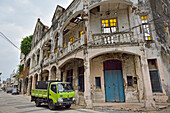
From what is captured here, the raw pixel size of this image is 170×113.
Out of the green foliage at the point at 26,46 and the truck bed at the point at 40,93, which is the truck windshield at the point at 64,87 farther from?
the green foliage at the point at 26,46

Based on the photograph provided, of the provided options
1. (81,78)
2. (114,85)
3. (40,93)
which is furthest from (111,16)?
(40,93)

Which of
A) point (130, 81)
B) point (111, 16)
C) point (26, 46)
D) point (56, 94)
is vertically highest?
point (26, 46)

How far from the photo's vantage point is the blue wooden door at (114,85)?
9961 mm

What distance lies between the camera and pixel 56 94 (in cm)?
791

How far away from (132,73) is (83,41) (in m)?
5.29

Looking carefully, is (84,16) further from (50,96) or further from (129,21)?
(50,96)

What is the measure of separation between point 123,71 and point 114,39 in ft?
10.4

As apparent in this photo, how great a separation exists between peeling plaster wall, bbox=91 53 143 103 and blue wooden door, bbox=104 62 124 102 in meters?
0.37

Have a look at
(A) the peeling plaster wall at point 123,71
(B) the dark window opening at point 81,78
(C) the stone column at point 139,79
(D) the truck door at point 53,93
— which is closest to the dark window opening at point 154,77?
(C) the stone column at point 139,79

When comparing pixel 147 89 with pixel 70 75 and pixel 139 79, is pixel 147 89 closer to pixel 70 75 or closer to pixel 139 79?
pixel 139 79

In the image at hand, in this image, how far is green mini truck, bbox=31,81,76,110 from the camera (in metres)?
7.80

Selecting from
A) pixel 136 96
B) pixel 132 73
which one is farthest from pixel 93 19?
pixel 136 96

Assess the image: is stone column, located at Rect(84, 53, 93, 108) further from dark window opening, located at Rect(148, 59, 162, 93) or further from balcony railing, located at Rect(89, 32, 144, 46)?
dark window opening, located at Rect(148, 59, 162, 93)

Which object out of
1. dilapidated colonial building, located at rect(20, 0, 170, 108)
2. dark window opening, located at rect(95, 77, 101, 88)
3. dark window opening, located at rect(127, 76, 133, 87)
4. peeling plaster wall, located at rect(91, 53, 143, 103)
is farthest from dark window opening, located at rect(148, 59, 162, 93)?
dark window opening, located at rect(95, 77, 101, 88)
